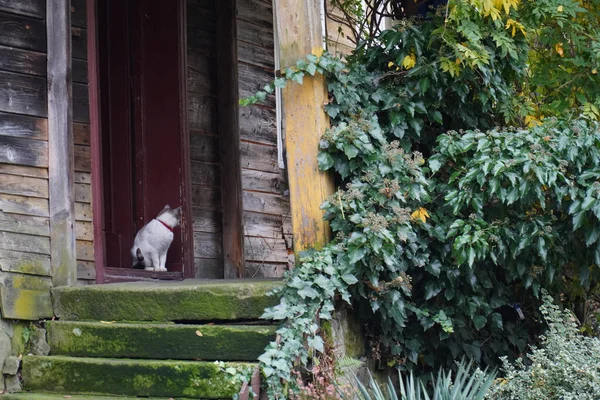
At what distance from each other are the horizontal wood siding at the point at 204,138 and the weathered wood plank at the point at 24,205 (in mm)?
1825

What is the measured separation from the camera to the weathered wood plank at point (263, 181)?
23.7 ft

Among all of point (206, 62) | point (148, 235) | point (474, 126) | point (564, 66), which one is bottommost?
point (148, 235)

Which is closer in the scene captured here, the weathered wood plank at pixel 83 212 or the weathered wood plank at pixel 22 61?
the weathered wood plank at pixel 22 61

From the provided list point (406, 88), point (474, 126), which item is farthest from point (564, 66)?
point (406, 88)

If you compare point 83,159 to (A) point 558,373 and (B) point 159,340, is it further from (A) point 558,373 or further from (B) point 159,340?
(A) point 558,373

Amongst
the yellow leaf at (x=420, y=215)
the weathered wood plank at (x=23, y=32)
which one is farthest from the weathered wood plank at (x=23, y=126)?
the yellow leaf at (x=420, y=215)

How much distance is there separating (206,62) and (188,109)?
0.51m

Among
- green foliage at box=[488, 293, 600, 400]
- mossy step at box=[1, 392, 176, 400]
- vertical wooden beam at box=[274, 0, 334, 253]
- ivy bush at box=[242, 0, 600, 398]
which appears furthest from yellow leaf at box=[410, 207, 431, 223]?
mossy step at box=[1, 392, 176, 400]

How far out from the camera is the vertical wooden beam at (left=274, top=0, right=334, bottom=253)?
16.9 feet

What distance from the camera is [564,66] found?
19.8 feet

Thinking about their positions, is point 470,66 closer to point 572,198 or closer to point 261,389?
point 572,198

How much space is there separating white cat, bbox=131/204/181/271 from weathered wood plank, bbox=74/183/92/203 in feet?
2.25

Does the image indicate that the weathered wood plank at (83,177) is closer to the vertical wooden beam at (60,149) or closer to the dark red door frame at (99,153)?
the dark red door frame at (99,153)

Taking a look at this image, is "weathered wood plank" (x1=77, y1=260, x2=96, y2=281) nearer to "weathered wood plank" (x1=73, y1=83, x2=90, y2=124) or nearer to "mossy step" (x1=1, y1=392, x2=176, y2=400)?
"weathered wood plank" (x1=73, y1=83, x2=90, y2=124)
